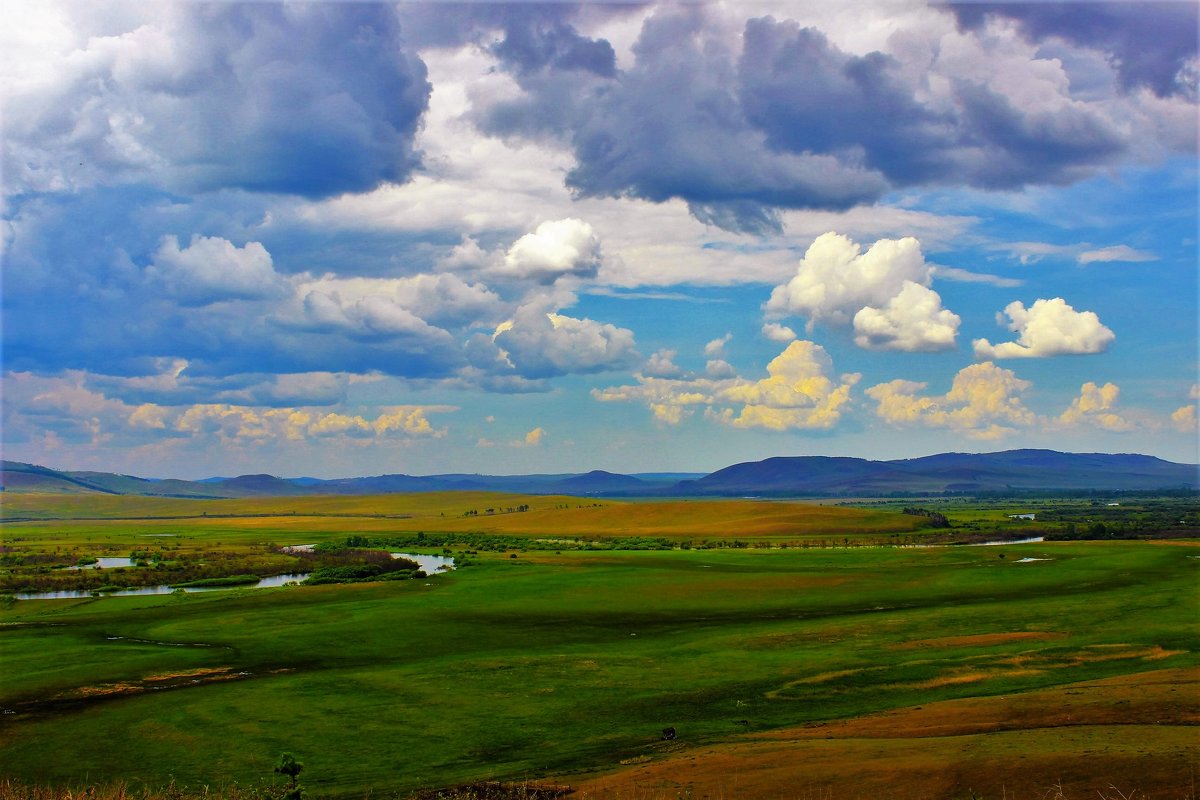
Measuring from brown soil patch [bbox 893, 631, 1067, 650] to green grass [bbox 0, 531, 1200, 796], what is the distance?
0.32 meters

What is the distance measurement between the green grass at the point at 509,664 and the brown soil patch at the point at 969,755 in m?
3.79

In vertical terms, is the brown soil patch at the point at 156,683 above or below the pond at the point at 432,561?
above

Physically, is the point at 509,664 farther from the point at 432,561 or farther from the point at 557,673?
the point at 432,561

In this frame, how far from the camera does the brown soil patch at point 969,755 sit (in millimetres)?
21906

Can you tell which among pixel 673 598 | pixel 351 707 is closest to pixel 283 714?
pixel 351 707

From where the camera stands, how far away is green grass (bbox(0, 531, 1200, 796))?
3347 cm

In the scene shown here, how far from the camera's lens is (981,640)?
1924 inches

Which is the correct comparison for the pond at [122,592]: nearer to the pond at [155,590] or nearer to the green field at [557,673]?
the pond at [155,590]

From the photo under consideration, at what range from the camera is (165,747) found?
112 ft

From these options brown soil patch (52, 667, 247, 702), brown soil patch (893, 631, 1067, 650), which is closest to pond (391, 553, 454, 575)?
brown soil patch (52, 667, 247, 702)

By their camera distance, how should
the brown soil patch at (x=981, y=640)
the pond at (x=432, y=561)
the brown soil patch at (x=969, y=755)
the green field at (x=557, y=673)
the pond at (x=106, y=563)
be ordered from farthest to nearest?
the pond at (x=106, y=563) < the pond at (x=432, y=561) < the brown soil patch at (x=981, y=640) < the green field at (x=557, y=673) < the brown soil patch at (x=969, y=755)

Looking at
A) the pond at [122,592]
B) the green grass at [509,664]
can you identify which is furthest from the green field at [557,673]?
the pond at [122,592]

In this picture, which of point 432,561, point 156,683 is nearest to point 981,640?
point 156,683

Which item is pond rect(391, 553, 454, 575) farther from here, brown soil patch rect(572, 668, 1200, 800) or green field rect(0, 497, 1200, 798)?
brown soil patch rect(572, 668, 1200, 800)
